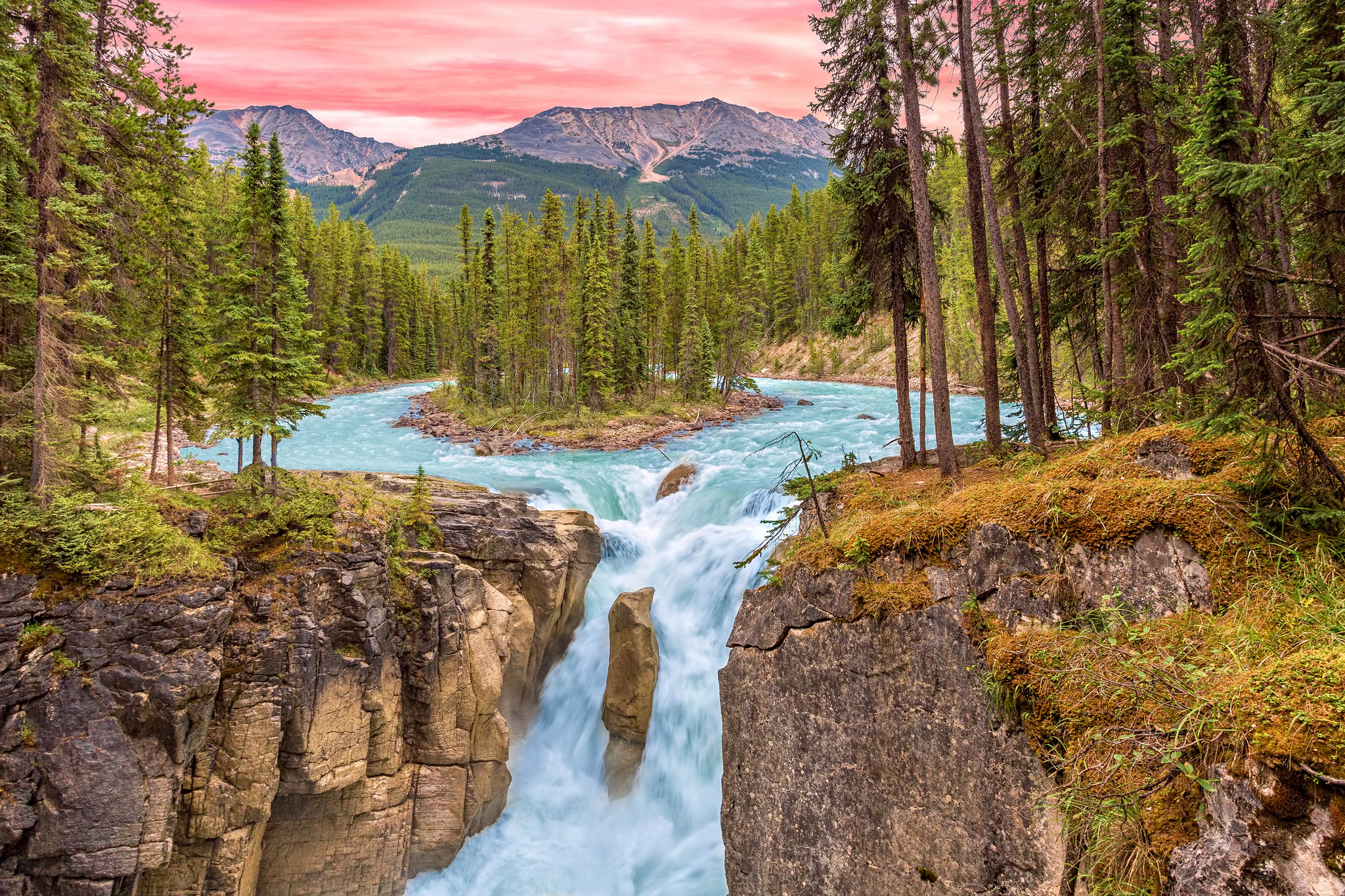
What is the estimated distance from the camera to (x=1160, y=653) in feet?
16.5

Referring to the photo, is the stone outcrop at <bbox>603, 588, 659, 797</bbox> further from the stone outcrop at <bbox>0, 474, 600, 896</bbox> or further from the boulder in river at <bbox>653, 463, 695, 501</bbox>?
the boulder in river at <bbox>653, 463, 695, 501</bbox>

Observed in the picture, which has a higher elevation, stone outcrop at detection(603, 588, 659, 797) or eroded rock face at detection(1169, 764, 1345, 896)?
eroded rock face at detection(1169, 764, 1345, 896)

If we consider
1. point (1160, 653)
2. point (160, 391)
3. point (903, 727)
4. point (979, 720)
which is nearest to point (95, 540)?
point (160, 391)

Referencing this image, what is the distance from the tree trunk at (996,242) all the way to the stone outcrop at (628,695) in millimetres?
10024

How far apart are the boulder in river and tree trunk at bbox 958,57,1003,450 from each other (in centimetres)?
1286

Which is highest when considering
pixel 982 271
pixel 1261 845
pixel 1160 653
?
pixel 982 271

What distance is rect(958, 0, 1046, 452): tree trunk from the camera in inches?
481

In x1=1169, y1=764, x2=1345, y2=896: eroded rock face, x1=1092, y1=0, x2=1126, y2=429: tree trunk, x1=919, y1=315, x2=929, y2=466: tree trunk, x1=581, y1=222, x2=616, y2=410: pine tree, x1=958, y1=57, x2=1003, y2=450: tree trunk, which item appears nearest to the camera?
x1=1169, y1=764, x2=1345, y2=896: eroded rock face

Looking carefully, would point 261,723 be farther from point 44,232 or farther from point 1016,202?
point 1016,202

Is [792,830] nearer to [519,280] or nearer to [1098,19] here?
[1098,19]

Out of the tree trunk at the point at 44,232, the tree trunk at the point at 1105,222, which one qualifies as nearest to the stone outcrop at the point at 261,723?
the tree trunk at the point at 44,232

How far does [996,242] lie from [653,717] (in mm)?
13809

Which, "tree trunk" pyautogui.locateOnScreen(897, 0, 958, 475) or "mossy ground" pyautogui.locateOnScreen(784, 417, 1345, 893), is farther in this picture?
"tree trunk" pyautogui.locateOnScreen(897, 0, 958, 475)

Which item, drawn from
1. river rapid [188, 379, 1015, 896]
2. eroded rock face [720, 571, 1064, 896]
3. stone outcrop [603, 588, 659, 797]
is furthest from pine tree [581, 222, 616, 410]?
eroded rock face [720, 571, 1064, 896]
